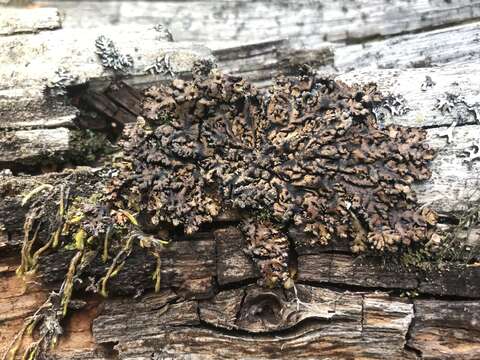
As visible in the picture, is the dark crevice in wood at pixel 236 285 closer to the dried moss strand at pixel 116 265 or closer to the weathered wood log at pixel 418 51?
the dried moss strand at pixel 116 265

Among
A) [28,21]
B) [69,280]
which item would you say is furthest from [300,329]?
[28,21]

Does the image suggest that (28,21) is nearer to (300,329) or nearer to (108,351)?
(108,351)

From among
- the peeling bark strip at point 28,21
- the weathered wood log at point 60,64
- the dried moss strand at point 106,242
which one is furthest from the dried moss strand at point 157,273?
the peeling bark strip at point 28,21

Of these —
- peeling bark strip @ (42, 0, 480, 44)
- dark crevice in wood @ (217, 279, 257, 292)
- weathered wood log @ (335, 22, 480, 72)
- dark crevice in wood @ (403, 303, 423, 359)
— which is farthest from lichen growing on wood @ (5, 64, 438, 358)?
peeling bark strip @ (42, 0, 480, 44)

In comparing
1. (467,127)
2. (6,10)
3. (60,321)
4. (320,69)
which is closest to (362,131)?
(467,127)

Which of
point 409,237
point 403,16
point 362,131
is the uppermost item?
point 403,16

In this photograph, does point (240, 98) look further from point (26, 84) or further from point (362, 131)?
point (26, 84)
